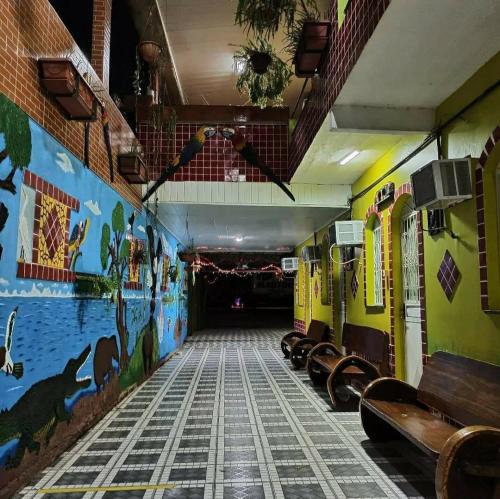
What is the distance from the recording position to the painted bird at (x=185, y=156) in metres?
6.24

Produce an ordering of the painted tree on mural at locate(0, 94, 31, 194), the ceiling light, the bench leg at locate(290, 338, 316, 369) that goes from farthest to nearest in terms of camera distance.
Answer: the bench leg at locate(290, 338, 316, 369) → the ceiling light → the painted tree on mural at locate(0, 94, 31, 194)

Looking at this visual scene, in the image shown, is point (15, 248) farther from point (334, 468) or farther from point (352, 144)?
point (352, 144)

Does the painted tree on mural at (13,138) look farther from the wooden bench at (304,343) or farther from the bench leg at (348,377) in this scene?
the wooden bench at (304,343)

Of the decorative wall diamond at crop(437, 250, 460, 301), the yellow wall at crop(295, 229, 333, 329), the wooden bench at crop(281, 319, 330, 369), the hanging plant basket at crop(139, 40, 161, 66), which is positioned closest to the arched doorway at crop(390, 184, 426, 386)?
the decorative wall diamond at crop(437, 250, 460, 301)

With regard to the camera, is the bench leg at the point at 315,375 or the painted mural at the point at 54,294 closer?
the painted mural at the point at 54,294

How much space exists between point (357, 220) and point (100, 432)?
431 centimetres

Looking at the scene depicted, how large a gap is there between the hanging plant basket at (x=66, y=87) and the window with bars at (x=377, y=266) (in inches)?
156

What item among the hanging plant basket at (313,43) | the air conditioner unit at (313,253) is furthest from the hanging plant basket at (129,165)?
the air conditioner unit at (313,253)

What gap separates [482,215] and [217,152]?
4355mm

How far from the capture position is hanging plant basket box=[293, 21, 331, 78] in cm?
418

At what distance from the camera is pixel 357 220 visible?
6.24 meters

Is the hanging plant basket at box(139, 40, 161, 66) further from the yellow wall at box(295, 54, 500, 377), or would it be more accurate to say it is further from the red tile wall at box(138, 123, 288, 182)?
the yellow wall at box(295, 54, 500, 377)

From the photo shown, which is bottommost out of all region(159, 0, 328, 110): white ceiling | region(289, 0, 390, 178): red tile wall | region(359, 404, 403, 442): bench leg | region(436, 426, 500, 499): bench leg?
region(359, 404, 403, 442): bench leg

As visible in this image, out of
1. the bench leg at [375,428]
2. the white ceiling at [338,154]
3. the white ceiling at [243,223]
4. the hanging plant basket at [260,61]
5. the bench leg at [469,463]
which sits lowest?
the bench leg at [375,428]
